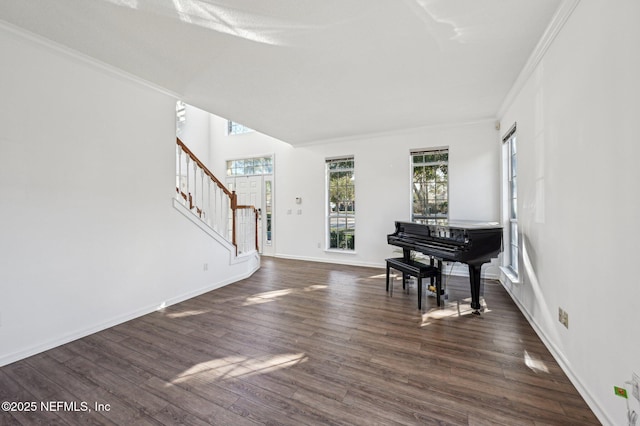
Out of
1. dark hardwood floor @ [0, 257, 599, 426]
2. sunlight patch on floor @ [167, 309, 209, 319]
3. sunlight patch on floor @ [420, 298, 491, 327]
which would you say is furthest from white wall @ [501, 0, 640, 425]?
sunlight patch on floor @ [167, 309, 209, 319]

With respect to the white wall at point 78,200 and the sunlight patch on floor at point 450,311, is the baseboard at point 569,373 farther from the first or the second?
the white wall at point 78,200

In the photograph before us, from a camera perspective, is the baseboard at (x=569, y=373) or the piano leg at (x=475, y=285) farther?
the piano leg at (x=475, y=285)

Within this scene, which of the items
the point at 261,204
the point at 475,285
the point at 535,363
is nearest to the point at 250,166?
the point at 261,204

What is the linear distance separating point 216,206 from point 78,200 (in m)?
1.84

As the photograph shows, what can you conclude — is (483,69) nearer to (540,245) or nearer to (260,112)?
(540,245)

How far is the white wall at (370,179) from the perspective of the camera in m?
4.49

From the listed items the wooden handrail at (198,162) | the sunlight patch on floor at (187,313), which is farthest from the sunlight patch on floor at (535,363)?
the wooden handrail at (198,162)

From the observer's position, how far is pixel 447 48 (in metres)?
2.43

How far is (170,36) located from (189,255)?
253cm

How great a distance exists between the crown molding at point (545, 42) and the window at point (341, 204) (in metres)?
3.02

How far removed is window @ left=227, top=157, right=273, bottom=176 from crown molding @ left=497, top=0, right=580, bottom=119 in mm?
4915

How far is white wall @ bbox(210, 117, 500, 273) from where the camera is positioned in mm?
4488

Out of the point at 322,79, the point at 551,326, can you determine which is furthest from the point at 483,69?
the point at 551,326

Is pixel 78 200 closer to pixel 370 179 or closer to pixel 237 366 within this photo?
pixel 237 366
